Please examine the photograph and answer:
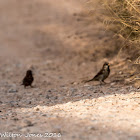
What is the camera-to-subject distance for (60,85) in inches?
380

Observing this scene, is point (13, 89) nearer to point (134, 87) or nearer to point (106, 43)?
point (134, 87)

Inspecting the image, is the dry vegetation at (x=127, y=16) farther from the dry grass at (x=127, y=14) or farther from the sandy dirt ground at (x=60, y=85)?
the sandy dirt ground at (x=60, y=85)

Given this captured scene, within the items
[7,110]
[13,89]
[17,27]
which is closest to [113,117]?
[7,110]

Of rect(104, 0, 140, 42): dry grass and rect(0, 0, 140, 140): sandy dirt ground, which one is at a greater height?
rect(104, 0, 140, 42): dry grass

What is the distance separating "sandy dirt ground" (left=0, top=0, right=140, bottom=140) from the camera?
191 inches

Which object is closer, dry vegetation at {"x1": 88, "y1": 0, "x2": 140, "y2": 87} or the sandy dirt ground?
the sandy dirt ground

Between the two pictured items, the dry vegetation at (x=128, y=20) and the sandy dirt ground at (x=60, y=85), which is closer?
the sandy dirt ground at (x=60, y=85)

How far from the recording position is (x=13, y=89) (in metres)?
9.26

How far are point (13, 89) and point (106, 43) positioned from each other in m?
4.96

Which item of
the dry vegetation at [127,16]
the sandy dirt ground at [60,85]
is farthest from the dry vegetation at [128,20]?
the sandy dirt ground at [60,85]

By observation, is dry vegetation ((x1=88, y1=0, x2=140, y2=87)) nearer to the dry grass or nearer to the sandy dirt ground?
the dry grass

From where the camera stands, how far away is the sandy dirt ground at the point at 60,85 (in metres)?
4.86

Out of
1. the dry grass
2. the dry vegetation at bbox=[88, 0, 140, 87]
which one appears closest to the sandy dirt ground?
the dry vegetation at bbox=[88, 0, 140, 87]

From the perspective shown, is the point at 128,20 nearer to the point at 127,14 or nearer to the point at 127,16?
the point at 127,14
